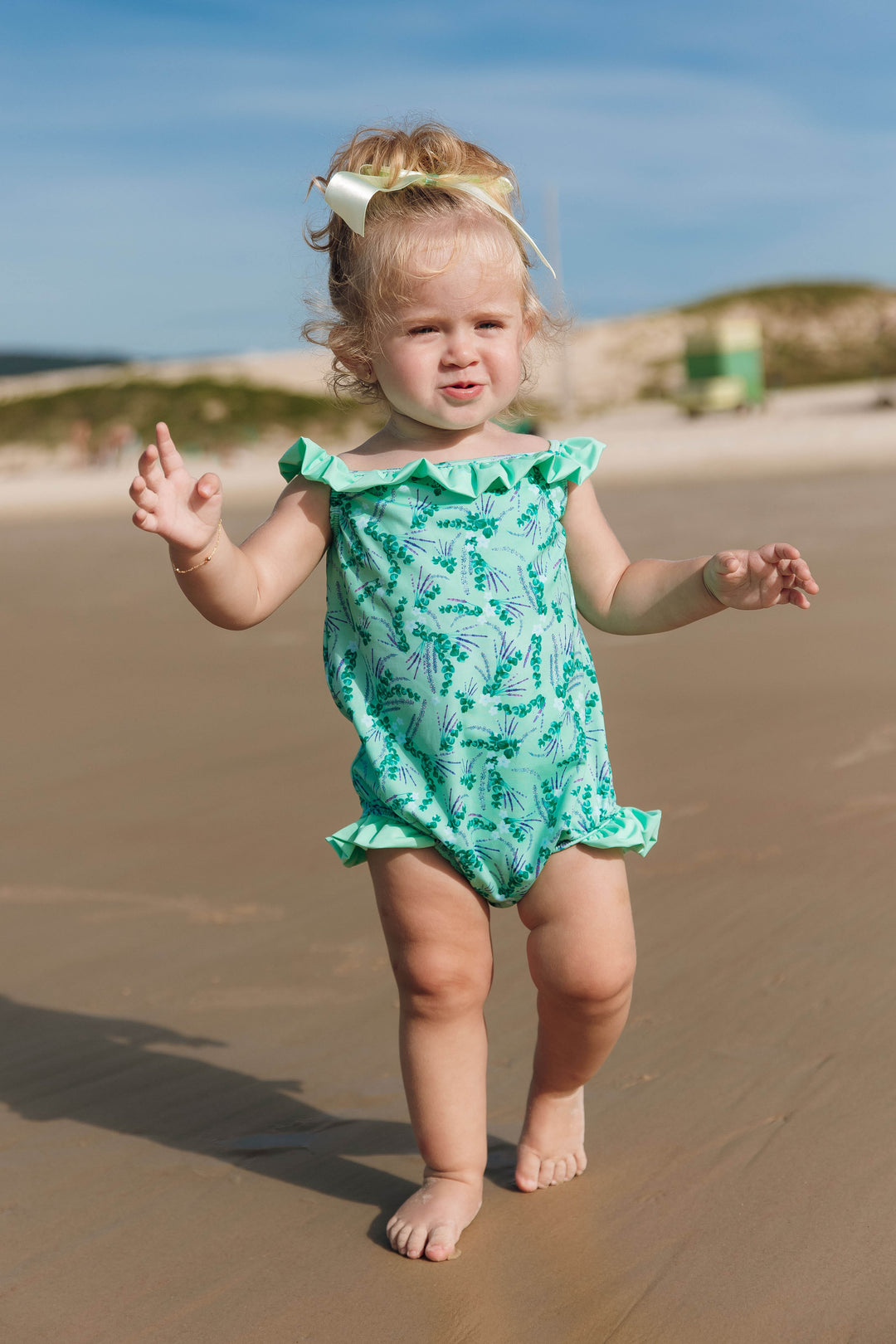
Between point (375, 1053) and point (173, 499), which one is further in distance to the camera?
point (375, 1053)

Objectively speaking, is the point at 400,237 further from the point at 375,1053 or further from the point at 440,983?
the point at 375,1053

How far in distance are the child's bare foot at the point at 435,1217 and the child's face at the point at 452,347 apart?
1219 millimetres

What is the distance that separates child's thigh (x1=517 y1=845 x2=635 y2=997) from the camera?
2180mm

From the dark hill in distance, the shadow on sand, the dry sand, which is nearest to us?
the shadow on sand

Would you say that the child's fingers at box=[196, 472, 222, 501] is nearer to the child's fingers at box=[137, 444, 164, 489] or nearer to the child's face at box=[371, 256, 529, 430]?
the child's fingers at box=[137, 444, 164, 489]

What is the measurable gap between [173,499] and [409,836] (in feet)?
2.06

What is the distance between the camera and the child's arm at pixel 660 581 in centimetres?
226

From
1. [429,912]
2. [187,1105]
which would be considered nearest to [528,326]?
[429,912]

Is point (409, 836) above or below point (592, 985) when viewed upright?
above

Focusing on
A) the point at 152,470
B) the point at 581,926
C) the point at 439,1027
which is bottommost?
the point at 439,1027

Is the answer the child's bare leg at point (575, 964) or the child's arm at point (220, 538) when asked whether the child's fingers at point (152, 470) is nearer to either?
the child's arm at point (220, 538)

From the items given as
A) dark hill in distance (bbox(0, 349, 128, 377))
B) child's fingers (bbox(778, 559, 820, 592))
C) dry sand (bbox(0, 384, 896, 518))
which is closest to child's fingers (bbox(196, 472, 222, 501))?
child's fingers (bbox(778, 559, 820, 592))

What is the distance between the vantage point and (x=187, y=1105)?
107 inches

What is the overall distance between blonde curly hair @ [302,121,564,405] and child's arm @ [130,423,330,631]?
288mm
